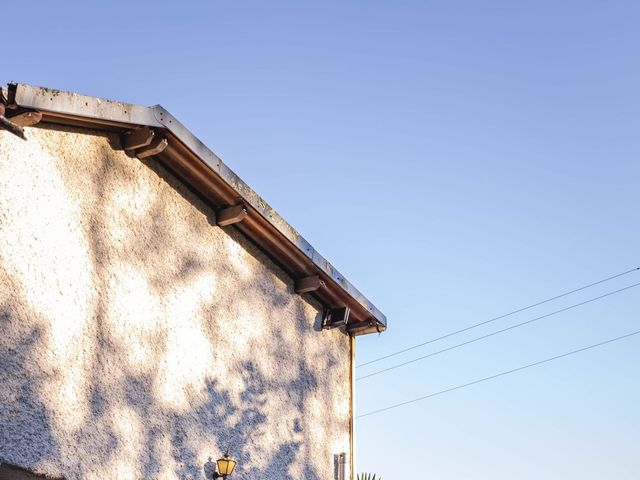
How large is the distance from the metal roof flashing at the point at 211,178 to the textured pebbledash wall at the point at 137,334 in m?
0.18

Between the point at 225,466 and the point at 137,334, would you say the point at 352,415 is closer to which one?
the point at 225,466

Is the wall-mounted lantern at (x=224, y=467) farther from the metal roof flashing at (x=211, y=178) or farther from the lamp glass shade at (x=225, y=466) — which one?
the metal roof flashing at (x=211, y=178)

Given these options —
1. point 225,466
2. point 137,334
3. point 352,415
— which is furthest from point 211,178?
point 352,415

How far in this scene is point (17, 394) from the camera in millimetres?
6621

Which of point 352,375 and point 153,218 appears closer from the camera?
point 153,218

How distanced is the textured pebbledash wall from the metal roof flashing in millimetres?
178

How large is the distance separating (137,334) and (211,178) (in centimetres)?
216

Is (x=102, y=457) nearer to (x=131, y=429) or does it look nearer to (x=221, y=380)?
(x=131, y=429)

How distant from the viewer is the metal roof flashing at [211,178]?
7.35 m

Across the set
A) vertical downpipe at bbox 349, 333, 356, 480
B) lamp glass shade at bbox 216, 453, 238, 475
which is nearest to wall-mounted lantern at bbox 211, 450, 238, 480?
lamp glass shade at bbox 216, 453, 238, 475

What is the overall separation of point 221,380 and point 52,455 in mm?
2604

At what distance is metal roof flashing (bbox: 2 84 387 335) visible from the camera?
7.35 meters

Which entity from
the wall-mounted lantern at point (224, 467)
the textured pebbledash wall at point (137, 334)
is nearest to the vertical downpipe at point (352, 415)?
the textured pebbledash wall at point (137, 334)

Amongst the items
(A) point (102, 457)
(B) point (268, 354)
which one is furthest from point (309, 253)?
(A) point (102, 457)
